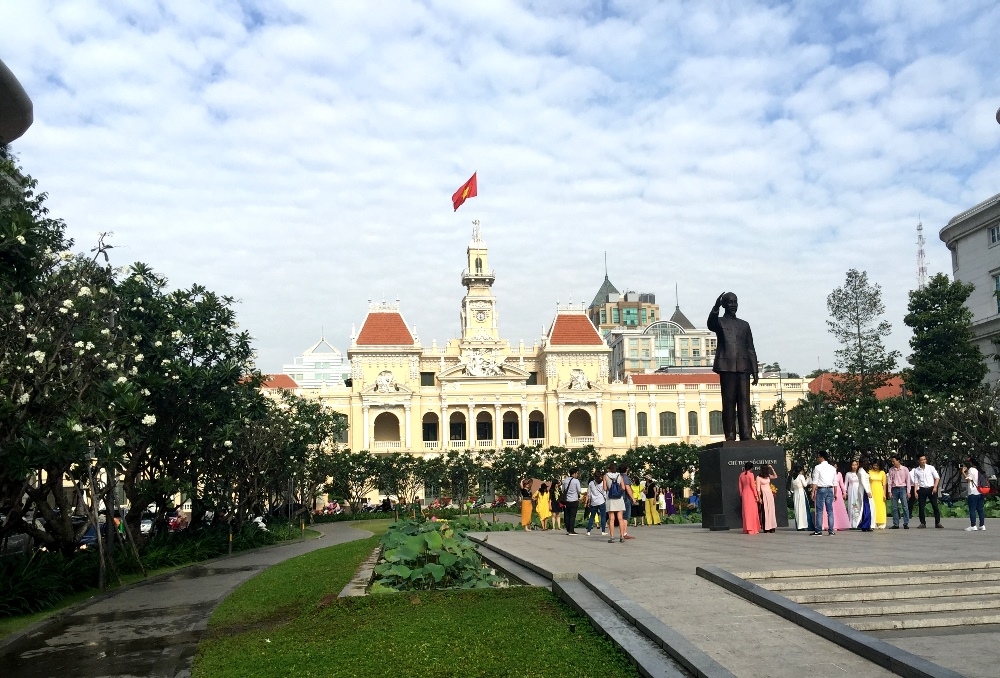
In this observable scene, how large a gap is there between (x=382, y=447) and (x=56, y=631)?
5682cm

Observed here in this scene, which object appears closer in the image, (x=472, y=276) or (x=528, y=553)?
(x=528, y=553)

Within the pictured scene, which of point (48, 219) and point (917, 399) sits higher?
point (48, 219)

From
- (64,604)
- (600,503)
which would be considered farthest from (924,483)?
(64,604)

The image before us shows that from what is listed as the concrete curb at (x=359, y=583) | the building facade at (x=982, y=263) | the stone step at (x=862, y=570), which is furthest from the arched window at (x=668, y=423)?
the stone step at (x=862, y=570)

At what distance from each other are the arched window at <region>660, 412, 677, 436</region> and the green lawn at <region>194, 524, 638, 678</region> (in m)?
60.5

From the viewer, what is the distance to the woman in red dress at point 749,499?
16469mm

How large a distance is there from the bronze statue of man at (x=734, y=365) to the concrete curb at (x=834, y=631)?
870 centimetres

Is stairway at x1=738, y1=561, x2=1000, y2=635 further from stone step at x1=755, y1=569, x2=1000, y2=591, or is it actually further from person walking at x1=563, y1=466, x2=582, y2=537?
person walking at x1=563, y1=466, x2=582, y2=537

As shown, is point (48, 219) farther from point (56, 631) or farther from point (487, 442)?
point (487, 442)

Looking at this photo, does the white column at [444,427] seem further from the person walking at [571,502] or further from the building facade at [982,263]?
the person walking at [571,502]

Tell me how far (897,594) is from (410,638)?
15.4 feet

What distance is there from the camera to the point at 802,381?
7212 cm

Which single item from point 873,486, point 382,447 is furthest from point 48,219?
point 382,447

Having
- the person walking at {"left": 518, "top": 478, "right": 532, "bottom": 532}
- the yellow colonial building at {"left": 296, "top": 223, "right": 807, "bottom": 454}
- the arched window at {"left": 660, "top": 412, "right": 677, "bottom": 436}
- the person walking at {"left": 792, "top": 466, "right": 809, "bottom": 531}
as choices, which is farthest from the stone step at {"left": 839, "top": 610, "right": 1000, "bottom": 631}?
the arched window at {"left": 660, "top": 412, "right": 677, "bottom": 436}
